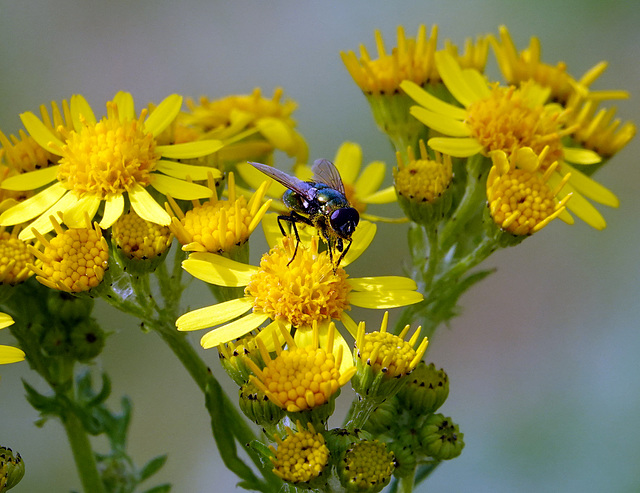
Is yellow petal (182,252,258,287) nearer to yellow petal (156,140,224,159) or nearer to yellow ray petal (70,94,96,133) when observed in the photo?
yellow petal (156,140,224,159)

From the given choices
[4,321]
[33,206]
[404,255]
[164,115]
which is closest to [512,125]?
[164,115]

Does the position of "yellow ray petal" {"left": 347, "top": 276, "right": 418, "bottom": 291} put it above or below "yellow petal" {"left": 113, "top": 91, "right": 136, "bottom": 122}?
below

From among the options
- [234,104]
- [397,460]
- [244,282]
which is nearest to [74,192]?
[244,282]

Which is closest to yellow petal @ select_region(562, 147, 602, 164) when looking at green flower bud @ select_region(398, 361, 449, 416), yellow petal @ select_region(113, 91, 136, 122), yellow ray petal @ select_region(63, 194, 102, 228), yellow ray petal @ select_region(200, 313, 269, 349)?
green flower bud @ select_region(398, 361, 449, 416)

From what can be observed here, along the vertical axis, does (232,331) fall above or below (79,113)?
below

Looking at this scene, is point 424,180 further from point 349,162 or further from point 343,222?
point 349,162

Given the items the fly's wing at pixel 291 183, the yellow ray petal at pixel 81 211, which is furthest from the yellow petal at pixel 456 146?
the yellow ray petal at pixel 81 211
